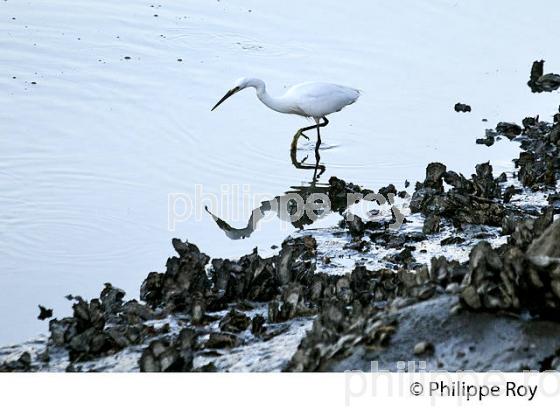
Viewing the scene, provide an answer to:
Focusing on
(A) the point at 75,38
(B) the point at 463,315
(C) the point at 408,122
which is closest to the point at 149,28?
(A) the point at 75,38

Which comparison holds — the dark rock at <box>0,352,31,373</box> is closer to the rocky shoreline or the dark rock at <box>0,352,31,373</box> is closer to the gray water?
the rocky shoreline

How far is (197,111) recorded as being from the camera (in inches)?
486

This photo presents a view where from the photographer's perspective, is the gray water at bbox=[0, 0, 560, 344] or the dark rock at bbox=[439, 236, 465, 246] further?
the gray water at bbox=[0, 0, 560, 344]

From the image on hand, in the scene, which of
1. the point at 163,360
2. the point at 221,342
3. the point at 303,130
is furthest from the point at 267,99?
the point at 163,360

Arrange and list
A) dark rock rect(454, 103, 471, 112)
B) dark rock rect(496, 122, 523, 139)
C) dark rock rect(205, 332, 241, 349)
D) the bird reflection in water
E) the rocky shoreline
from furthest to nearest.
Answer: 1. dark rock rect(454, 103, 471, 112)
2. dark rock rect(496, 122, 523, 139)
3. the bird reflection in water
4. dark rock rect(205, 332, 241, 349)
5. the rocky shoreline

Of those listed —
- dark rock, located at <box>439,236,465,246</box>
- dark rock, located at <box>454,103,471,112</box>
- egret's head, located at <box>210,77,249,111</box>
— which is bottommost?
dark rock, located at <box>439,236,465,246</box>

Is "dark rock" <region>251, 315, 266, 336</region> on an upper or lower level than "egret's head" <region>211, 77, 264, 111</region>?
lower

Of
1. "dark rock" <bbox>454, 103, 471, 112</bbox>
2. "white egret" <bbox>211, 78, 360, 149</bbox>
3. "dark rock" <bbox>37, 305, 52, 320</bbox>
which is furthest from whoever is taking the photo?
"dark rock" <bbox>454, 103, 471, 112</bbox>

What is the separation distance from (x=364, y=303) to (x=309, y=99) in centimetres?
516

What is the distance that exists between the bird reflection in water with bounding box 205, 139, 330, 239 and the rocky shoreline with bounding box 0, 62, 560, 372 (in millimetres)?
718

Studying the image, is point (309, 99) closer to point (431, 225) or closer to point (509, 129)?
point (509, 129)

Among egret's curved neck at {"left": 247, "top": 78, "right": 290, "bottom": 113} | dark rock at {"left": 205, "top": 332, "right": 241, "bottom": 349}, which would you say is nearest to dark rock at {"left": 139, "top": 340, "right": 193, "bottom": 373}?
dark rock at {"left": 205, "top": 332, "right": 241, "bottom": 349}

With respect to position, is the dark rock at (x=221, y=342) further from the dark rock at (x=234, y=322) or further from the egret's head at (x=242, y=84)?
the egret's head at (x=242, y=84)

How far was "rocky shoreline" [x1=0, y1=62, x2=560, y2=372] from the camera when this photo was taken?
17.8ft
